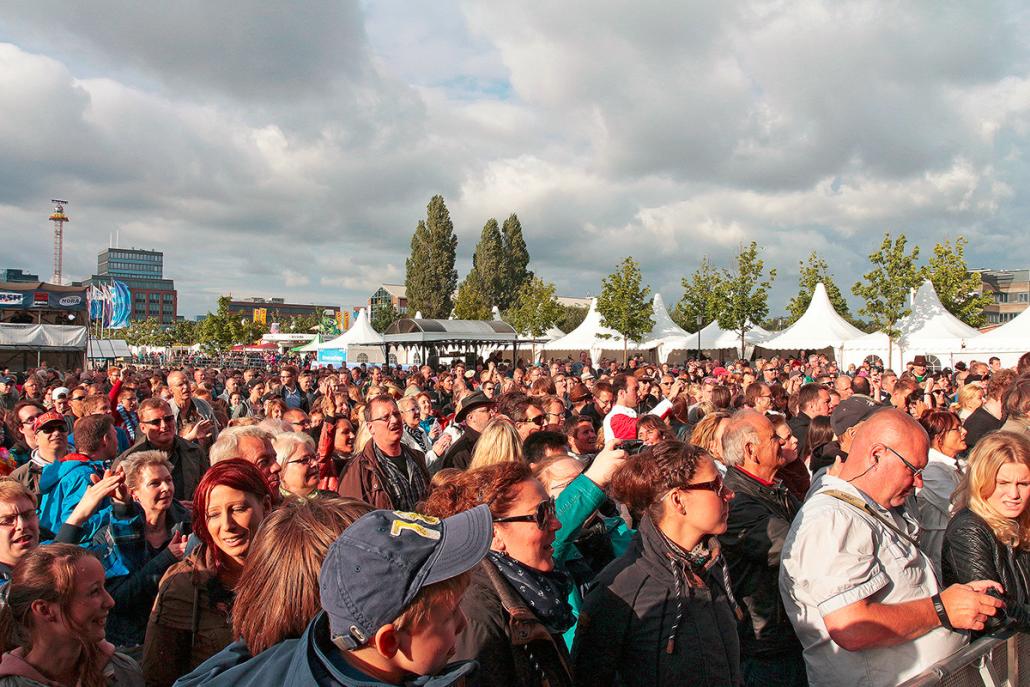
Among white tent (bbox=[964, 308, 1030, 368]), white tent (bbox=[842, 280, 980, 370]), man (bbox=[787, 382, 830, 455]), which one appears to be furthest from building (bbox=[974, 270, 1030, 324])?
man (bbox=[787, 382, 830, 455])

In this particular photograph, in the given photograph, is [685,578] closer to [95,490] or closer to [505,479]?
[505,479]

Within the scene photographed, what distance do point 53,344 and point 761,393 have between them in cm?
2920

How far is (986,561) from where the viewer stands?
3062mm

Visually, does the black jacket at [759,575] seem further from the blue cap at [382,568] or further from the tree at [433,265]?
the tree at [433,265]

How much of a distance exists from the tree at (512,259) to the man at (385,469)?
70.8 meters

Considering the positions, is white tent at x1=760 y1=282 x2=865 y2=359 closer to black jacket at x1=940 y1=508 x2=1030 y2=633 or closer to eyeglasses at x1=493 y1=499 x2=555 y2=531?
black jacket at x1=940 y1=508 x2=1030 y2=633

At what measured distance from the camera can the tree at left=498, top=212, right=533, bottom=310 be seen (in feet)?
248

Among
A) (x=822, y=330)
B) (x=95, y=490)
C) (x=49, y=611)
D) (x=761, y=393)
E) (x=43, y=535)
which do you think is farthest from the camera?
(x=822, y=330)

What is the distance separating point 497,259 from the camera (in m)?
75.4

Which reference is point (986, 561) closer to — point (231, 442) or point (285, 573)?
point (285, 573)

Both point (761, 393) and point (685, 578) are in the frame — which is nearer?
point (685, 578)

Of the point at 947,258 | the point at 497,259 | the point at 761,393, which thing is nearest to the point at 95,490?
the point at 761,393

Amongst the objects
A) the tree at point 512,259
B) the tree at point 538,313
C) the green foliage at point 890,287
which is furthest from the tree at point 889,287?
the tree at point 512,259

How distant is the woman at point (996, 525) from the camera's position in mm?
3061
